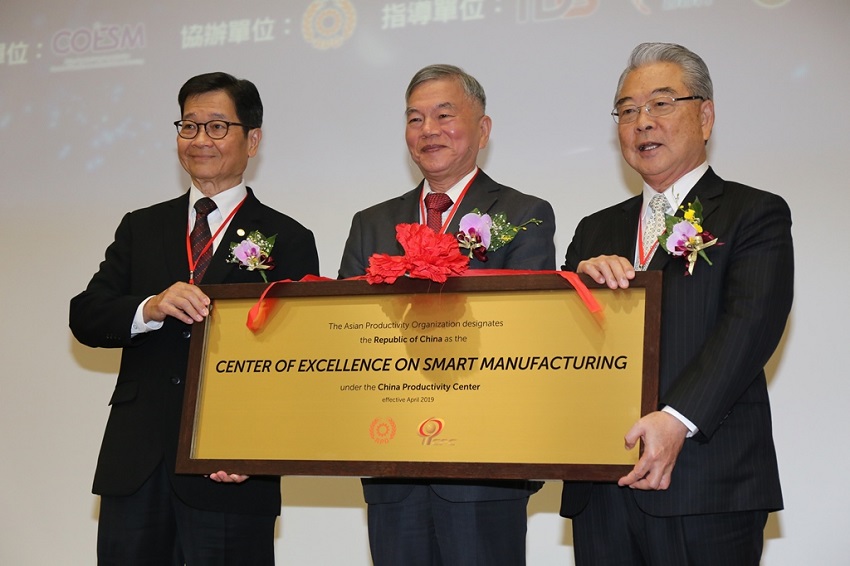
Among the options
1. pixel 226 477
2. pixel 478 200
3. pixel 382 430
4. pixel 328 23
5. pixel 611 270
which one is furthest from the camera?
pixel 328 23

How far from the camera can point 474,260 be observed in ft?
9.16

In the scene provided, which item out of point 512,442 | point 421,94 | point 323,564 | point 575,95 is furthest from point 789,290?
point 323,564

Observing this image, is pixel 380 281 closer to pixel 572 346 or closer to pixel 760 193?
pixel 572 346

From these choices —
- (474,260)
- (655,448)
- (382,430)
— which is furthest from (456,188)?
(655,448)

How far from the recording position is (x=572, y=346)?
7.99 feet

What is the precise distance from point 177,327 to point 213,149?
1.96ft

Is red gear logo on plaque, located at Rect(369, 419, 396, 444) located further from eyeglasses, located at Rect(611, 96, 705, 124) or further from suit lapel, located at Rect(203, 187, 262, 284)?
eyeglasses, located at Rect(611, 96, 705, 124)

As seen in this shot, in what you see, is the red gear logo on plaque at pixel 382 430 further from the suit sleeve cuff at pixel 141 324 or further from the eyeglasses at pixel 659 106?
the eyeglasses at pixel 659 106

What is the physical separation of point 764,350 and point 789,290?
0.19 m

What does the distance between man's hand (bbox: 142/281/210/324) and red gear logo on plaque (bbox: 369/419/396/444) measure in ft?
1.92

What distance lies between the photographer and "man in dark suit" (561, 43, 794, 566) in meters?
2.28

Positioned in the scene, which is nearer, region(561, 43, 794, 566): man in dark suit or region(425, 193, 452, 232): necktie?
region(561, 43, 794, 566): man in dark suit

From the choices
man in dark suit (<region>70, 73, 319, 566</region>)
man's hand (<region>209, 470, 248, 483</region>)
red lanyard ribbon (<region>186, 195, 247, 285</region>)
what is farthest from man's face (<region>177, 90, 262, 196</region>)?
man's hand (<region>209, 470, 248, 483</region>)

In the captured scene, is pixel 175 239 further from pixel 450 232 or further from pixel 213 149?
pixel 450 232
